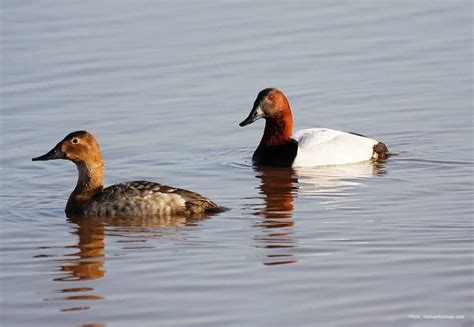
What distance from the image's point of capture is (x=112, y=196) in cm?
990

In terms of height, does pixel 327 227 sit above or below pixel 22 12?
below

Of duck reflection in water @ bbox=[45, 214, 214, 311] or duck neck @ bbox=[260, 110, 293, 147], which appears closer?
duck reflection in water @ bbox=[45, 214, 214, 311]

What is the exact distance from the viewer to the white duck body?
489 inches

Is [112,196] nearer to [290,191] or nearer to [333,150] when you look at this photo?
[290,191]

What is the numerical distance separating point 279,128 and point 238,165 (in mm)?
975

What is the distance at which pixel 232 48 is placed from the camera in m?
16.3

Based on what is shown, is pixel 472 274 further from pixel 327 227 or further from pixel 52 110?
pixel 52 110

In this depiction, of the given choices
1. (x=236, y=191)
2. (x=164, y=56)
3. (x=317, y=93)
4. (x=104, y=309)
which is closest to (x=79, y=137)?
(x=236, y=191)

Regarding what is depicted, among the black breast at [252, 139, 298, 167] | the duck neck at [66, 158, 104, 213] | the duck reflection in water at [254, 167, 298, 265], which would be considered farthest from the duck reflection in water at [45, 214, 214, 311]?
the black breast at [252, 139, 298, 167]

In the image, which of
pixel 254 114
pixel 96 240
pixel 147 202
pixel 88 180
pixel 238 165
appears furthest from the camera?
pixel 254 114

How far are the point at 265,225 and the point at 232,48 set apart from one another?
23.7 ft

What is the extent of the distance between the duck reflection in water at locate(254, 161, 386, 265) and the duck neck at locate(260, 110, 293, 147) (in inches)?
24.1

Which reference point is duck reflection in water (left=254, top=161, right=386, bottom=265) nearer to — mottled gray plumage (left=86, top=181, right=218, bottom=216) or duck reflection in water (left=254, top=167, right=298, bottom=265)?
duck reflection in water (left=254, top=167, right=298, bottom=265)

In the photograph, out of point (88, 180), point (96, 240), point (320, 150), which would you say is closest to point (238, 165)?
point (320, 150)
